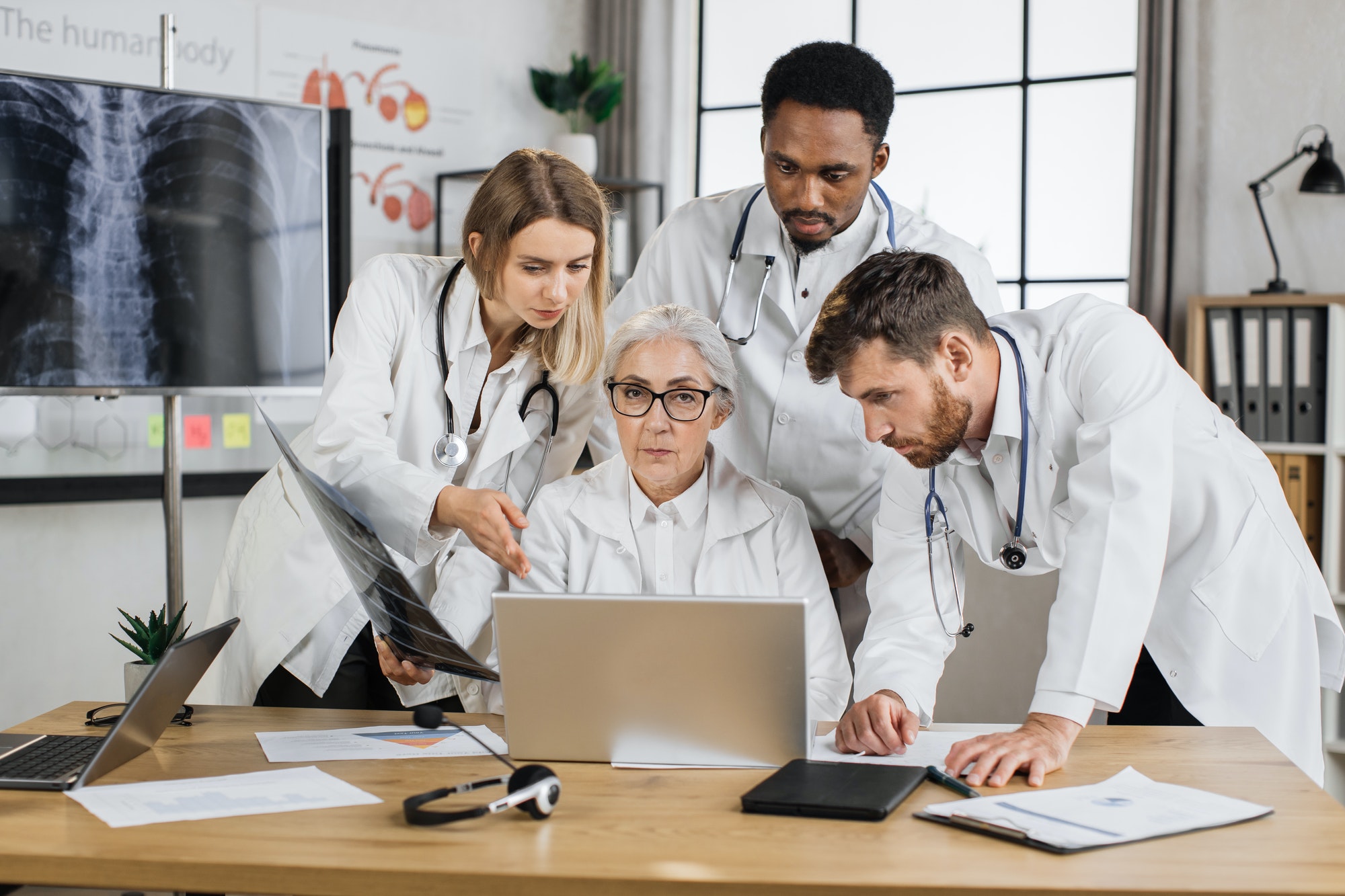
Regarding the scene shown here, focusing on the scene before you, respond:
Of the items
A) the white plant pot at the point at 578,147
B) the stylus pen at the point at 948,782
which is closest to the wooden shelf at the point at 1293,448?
the white plant pot at the point at 578,147

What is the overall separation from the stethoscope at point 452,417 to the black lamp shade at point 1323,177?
2879 mm

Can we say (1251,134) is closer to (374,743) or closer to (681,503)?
(681,503)

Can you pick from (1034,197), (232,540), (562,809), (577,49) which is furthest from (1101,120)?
(562,809)

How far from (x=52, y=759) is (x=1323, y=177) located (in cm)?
386

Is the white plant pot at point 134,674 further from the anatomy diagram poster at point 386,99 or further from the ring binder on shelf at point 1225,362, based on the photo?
the ring binder on shelf at point 1225,362

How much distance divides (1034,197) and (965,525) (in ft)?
10.5

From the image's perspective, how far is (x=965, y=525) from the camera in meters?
1.83

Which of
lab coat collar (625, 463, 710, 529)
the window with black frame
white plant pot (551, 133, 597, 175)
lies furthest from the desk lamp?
lab coat collar (625, 463, 710, 529)

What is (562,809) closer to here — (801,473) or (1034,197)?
(801,473)

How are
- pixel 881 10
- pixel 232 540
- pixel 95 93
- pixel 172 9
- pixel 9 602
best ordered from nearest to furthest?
pixel 232 540 < pixel 95 93 < pixel 9 602 < pixel 172 9 < pixel 881 10

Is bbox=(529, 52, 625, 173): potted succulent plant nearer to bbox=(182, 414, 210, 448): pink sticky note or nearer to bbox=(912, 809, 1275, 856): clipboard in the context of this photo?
bbox=(182, 414, 210, 448): pink sticky note

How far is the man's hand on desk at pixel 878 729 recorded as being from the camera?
1.51 meters

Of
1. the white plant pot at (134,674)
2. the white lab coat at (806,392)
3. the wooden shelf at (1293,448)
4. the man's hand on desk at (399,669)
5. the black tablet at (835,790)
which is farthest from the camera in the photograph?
the wooden shelf at (1293,448)

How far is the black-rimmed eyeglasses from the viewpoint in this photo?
1.98 m
